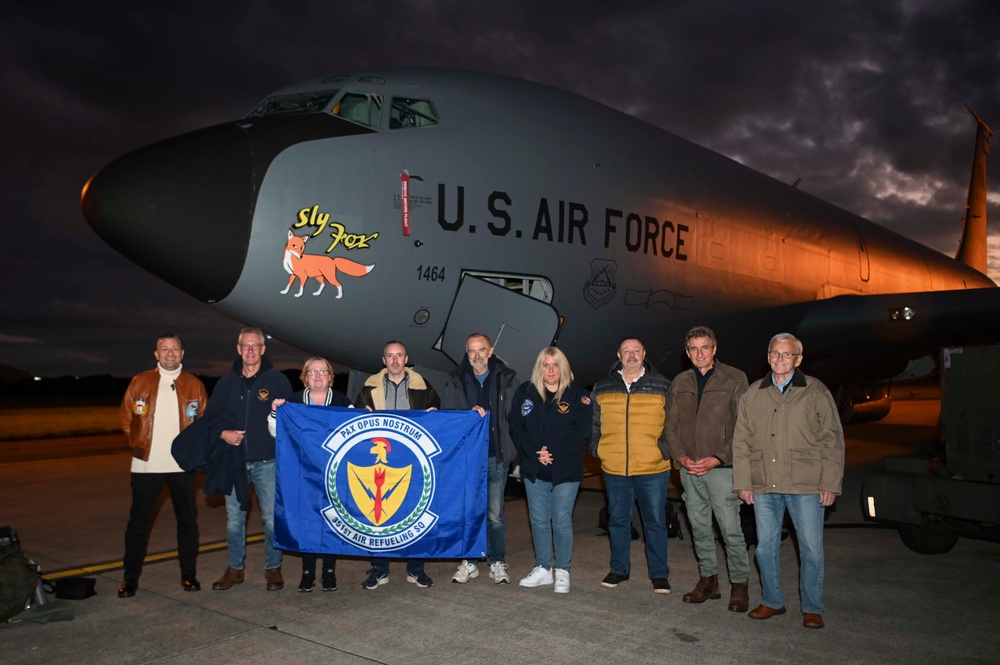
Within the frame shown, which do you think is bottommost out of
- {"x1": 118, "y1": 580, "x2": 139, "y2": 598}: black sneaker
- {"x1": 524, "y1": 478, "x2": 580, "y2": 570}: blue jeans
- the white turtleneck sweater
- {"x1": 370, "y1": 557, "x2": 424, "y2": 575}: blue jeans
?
{"x1": 118, "y1": 580, "x2": 139, "y2": 598}: black sneaker

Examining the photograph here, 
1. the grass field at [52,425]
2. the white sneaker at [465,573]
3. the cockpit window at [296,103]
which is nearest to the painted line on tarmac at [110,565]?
the white sneaker at [465,573]

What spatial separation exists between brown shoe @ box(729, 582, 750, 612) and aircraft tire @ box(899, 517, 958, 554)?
7.58ft

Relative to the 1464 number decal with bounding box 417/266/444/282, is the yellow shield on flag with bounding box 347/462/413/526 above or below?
below

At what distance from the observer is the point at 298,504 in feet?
18.4

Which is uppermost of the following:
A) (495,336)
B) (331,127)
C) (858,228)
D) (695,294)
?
(858,228)

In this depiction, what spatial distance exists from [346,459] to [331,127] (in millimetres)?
3076

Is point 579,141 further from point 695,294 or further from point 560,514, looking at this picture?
point 560,514

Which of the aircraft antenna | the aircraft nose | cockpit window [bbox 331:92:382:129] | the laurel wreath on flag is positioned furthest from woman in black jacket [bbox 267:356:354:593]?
the aircraft antenna

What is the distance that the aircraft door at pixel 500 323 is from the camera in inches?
279

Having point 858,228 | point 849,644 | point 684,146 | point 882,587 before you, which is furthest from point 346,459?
point 858,228

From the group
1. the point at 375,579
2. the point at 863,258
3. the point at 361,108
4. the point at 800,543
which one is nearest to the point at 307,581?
the point at 375,579

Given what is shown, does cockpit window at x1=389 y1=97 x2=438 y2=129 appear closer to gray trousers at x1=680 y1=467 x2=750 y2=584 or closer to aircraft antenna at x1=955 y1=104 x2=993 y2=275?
gray trousers at x1=680 y1=467 x2=750 y2=584

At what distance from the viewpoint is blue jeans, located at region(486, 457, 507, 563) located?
5.89 m

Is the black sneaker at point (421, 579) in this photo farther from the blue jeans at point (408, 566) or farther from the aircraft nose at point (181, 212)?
the aircraft nose at point (181, 212)
